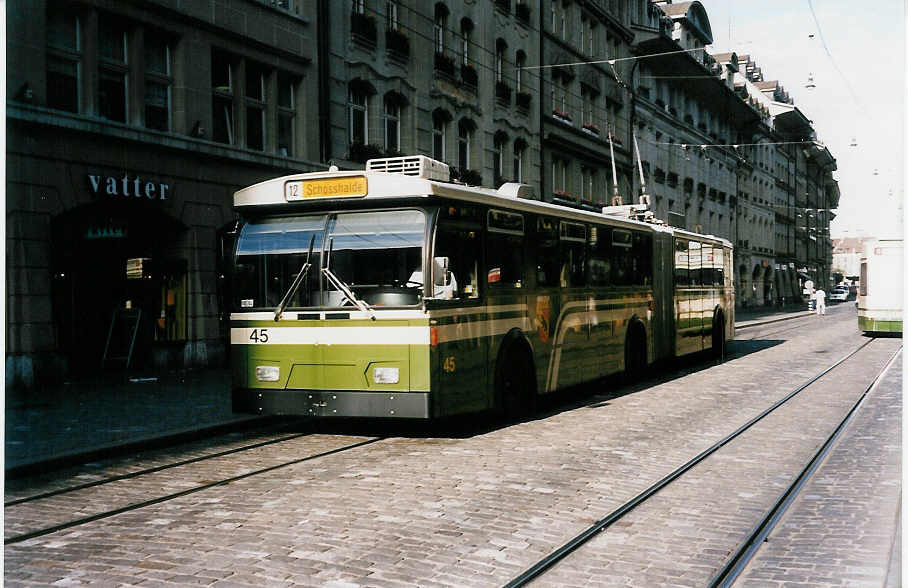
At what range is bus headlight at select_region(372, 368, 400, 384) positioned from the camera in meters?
9.70

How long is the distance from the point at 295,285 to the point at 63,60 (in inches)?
330

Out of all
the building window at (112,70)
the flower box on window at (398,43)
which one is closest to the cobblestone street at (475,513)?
the building window at (112,70)

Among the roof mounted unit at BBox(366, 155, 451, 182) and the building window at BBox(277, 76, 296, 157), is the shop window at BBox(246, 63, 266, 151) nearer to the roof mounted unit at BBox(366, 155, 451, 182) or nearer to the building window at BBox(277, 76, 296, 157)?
the building window at BBox(277, 76, 296, 157)

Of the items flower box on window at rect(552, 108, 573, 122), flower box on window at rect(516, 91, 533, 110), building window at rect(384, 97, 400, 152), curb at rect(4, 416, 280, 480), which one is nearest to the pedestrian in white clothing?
flower box on window at rect(552, 108, 573, 122)

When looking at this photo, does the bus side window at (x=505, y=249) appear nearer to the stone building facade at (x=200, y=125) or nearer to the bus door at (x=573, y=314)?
the bus door at (x=573, y=314)

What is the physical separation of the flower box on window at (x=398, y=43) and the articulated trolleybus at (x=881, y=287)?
15.1m

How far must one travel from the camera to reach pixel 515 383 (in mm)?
11680

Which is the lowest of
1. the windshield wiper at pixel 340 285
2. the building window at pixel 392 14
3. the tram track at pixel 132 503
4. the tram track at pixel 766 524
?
the tram track at pixel 766 524

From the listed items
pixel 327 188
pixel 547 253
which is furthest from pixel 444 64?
pixel 327 188

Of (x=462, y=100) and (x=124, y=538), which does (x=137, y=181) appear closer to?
(x=124, y=538)

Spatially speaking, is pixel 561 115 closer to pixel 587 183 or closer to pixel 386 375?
pixel 587 183

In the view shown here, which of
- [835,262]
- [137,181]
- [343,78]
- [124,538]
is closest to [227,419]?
[124,538]

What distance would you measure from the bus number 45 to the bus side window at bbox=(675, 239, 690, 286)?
411 inches

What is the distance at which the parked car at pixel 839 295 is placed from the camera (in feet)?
299
